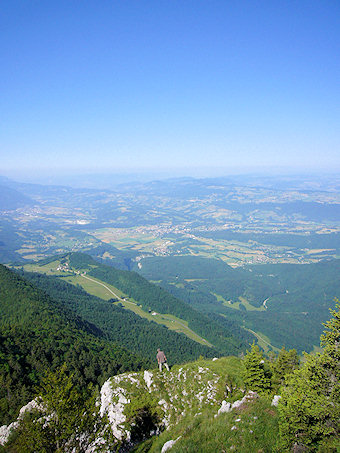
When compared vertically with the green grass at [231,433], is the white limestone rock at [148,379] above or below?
below

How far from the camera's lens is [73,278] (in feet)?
650

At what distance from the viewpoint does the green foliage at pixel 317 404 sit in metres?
18.2

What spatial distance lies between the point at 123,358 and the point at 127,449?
45.5m

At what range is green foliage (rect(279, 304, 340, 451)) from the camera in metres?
18.2

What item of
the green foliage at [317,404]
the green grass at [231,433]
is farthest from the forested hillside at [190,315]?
the green foliage at [317,404]

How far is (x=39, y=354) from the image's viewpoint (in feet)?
190

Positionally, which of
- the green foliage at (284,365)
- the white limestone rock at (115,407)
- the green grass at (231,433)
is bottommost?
the white limestone rock at (115,407)

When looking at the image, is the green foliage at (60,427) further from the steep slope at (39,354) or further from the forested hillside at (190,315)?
the forested hillside at (190,315)

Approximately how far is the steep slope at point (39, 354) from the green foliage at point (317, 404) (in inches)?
1536

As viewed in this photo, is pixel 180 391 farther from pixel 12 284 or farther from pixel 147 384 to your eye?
pixel 12 284

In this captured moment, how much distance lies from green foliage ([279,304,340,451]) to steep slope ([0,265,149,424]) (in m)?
39.0

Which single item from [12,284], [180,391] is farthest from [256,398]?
[12,284]

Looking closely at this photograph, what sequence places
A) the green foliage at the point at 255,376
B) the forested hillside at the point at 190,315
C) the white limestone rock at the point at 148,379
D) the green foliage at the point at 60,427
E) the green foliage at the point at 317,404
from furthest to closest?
the forested hillside at the point at 190,315 < the white limestone rock at the point at 148,379 < the green foliage at the point at 255,376 < the green foliage at the point at 60,427 < the green foliage at the point at 317,404

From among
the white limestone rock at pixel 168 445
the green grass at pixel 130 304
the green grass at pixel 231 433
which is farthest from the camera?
the green grass at pixel 130 304
